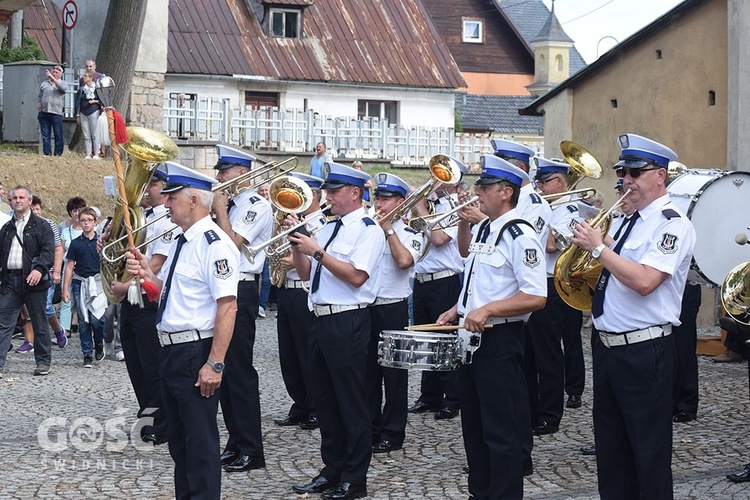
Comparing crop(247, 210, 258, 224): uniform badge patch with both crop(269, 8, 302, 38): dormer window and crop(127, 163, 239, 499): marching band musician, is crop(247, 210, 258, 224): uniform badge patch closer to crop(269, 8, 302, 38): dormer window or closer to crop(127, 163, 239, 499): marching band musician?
crop(127, 163, 239, 499): marching band musician

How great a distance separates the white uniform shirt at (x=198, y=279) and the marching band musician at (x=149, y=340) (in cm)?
235

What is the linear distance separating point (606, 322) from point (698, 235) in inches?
144

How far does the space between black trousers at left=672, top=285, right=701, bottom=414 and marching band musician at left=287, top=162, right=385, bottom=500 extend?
3.18m

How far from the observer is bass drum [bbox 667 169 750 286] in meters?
9.68

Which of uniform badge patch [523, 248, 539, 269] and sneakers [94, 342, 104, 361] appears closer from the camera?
uniform badge patch [523, 248, 539, 269]

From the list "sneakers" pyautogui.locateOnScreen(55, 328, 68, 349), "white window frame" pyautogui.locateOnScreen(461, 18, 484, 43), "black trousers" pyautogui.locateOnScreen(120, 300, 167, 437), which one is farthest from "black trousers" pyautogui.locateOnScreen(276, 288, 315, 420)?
"white window frame" pyautogui.locateOnScreen(461, 18, 484, 43)

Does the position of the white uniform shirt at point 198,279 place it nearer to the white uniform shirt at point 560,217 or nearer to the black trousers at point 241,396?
the black trousers at point 241,396

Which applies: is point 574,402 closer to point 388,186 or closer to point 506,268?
point 388,186

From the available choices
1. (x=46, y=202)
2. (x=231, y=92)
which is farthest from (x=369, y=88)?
(x=46, y=202)

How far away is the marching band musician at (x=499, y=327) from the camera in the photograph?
6.78 m

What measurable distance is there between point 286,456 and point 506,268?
2768mm

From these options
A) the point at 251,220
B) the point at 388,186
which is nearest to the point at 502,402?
the point at 388,186

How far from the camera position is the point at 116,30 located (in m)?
23.3

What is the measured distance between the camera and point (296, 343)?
10.1 m
